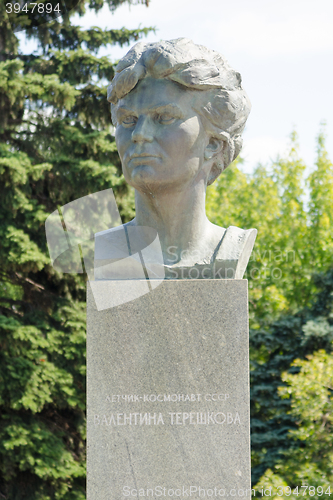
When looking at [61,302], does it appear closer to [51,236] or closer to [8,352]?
[8,352]

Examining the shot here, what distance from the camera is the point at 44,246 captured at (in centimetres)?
1058

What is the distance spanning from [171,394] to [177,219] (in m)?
1.12

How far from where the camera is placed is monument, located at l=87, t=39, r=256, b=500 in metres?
3.58

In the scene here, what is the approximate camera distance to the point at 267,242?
18.0 metres

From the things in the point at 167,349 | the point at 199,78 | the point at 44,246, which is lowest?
the point at 44,246

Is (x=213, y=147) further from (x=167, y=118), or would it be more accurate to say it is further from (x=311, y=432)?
(x=311, y=432)

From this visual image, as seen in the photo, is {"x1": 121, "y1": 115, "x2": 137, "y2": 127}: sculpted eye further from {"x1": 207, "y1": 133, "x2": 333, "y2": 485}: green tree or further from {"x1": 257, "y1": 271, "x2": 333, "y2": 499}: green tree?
{"x1": 207, "y1": 133, "x2": 333, "y2": 485}: green tree

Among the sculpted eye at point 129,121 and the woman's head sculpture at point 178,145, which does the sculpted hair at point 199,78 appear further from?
the sculpted eye at point 129,121

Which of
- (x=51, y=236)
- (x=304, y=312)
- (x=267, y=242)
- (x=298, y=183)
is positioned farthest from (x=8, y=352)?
(x=298, y=183)

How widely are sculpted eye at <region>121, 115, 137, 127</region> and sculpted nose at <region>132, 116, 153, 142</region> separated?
0.38 ft

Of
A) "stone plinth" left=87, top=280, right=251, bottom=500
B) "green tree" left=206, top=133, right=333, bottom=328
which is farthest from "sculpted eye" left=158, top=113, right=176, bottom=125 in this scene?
"green tree" left=206, top=133, right=333, bottom=328

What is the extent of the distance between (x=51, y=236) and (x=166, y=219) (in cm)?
137

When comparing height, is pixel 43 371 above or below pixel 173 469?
below

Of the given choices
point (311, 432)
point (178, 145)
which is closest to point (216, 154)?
point (178, 145)
